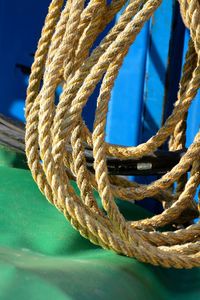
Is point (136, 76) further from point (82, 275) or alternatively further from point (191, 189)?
point (82, 275)

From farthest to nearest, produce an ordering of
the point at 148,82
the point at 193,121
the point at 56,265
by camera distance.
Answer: the point at 148,82, the point at 193,121, the point at 56,265

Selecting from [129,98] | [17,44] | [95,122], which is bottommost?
[129,98]

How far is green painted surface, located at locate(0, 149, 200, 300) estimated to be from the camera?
1.08 metres

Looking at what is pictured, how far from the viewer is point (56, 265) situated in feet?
3.88

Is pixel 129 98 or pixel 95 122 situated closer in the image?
pixel 95 122

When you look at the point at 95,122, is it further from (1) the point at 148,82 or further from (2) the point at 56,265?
(1) the point at 148,82

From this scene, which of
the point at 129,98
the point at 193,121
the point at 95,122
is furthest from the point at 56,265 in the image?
the point at 129,98

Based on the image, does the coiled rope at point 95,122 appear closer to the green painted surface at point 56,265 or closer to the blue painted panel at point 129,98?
the green painted surface at point 56,265

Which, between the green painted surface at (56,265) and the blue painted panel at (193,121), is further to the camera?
the blue painted panel at (193,121)

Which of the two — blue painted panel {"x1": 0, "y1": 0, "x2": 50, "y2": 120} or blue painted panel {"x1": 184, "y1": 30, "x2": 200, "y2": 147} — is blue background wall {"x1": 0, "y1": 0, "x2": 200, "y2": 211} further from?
blue painted panel {"x1": 0, "y1": 0, "x2": 50, "y2": 120}

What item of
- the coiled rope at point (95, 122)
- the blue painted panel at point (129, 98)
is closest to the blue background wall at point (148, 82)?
the blue painted panel at point (129, 98)

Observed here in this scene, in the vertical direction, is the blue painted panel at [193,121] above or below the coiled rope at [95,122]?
below

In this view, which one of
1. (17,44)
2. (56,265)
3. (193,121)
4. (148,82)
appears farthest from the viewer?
(17,44)

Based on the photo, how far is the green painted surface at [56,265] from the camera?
3.56 feet
